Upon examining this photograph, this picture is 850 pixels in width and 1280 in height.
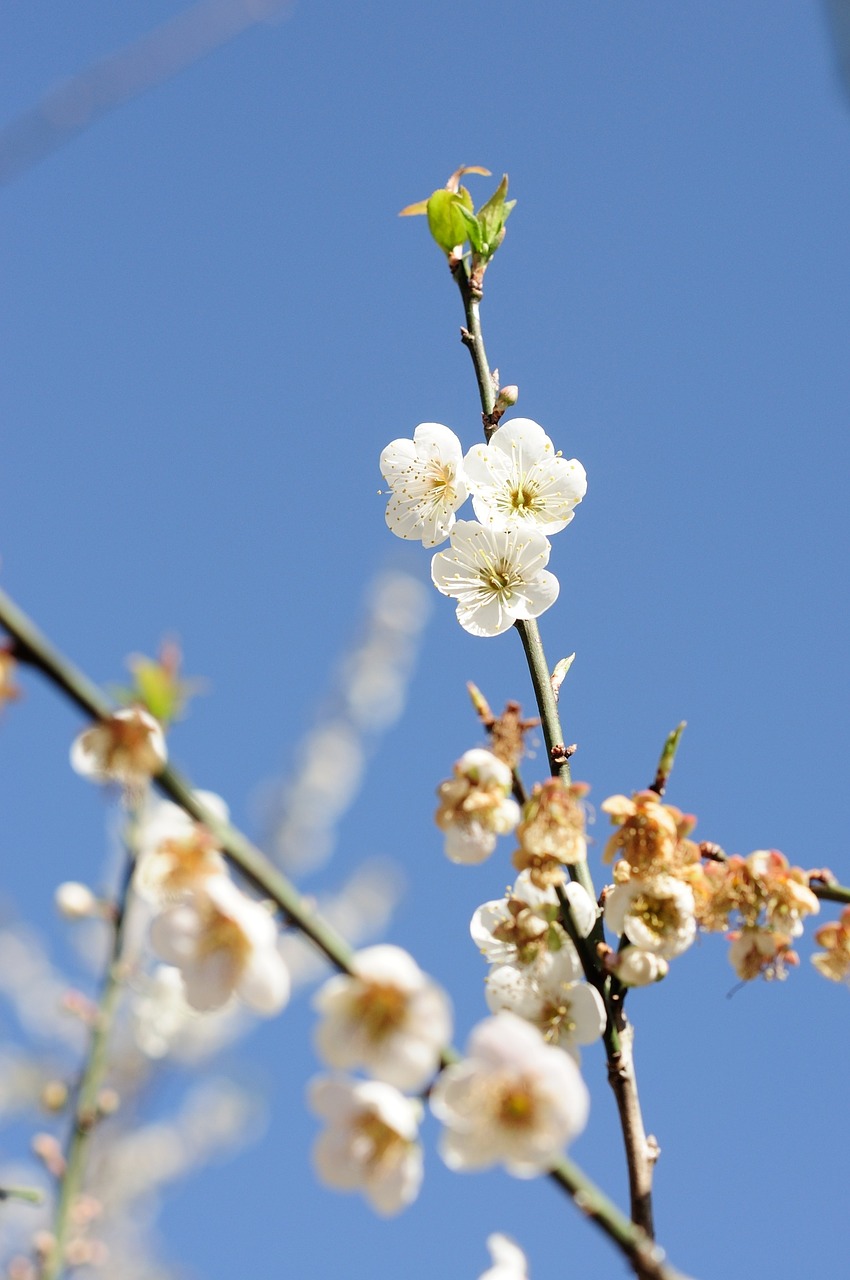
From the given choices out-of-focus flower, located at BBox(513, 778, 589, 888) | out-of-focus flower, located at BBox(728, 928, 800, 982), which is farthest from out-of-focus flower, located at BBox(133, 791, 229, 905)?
out-of-focus flower, located at BBox(728, 928, 800, 982)

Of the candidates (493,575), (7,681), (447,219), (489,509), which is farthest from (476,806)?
(447,219)

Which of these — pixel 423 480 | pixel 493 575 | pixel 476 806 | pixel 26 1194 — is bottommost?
pixel 26 1194

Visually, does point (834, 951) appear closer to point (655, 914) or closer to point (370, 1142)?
point (655, 914)

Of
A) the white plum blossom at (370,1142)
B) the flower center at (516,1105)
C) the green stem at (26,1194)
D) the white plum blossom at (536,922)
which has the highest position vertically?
the white plum blossom at (536,922)

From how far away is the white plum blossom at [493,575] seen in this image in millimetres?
1959

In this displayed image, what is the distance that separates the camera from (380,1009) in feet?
3.02

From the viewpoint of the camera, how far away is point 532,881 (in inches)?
52.5

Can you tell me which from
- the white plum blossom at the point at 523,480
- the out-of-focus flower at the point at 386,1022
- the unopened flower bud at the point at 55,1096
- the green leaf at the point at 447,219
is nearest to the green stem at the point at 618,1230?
the out-of-focus flower at the point at 386,1022

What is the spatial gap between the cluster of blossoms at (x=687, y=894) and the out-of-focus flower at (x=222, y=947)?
0.54 m

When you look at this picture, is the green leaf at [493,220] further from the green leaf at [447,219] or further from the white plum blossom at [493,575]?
the white plum blossom at [493,575]

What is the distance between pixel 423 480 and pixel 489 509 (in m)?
0.18

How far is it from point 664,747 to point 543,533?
654mm

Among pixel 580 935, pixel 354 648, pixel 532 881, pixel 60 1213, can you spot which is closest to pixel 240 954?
pixel 60 1213

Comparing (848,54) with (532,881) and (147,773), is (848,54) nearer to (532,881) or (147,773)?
(532,881)
